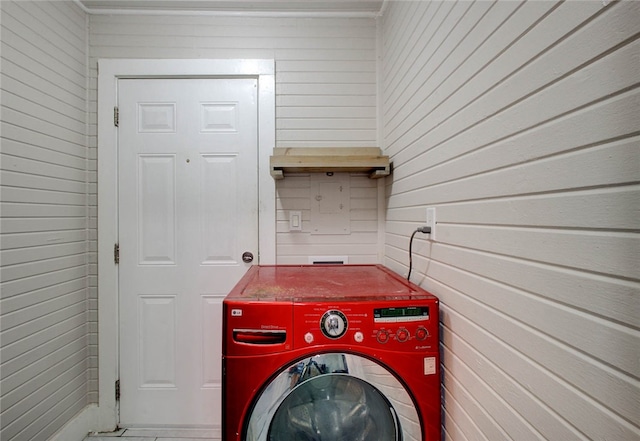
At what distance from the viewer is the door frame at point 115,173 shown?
5.63ft

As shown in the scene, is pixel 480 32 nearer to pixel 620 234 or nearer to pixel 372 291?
pixel 620 234

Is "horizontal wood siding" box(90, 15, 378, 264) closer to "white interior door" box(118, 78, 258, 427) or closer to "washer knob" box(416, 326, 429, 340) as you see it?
"white interior door" box(118, 78, 258, 427)

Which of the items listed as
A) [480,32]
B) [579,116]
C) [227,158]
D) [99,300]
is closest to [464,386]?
[579,116]

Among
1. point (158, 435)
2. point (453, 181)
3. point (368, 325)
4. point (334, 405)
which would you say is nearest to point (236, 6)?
point (453, 181)

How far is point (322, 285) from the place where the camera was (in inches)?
45.8

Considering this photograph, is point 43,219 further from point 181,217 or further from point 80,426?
point 80,426

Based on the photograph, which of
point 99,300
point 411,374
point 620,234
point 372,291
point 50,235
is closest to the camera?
point 620,234

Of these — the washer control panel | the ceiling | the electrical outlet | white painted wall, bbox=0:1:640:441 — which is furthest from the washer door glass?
the ceiling

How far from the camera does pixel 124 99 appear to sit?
1.76 meters

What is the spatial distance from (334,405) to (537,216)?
0.94 m

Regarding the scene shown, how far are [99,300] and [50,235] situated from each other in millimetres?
496

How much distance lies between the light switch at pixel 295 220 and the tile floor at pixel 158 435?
1406 mm

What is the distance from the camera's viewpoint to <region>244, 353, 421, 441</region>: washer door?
898 millimetres

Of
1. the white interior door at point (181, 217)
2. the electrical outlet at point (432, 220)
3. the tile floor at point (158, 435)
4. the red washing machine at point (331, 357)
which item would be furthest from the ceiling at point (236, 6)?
the tile floor at point (158, 435)
